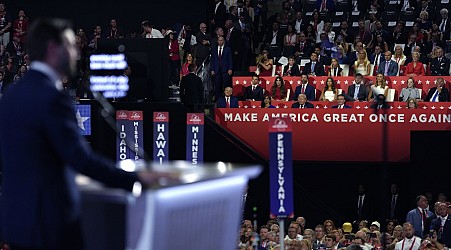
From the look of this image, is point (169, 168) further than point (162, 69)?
No

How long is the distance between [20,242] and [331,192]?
44.3 feet

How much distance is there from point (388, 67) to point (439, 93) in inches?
63.0

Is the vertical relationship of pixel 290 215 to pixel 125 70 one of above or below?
below

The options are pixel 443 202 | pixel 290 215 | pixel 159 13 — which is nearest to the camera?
pixel 290 215

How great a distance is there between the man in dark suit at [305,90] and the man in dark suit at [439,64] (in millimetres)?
2451

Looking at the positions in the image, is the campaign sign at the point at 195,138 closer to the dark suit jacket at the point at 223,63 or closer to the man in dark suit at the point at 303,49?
the dark suit jacket at the point at 223,63

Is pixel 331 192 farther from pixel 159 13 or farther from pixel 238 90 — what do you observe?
pixel 159 13

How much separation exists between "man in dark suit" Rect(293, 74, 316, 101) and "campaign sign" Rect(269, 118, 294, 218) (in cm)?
735

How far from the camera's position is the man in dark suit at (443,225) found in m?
13.7

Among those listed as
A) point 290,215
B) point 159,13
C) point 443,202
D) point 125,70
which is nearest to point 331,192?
A: point 443,202

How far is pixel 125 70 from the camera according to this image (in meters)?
16.3

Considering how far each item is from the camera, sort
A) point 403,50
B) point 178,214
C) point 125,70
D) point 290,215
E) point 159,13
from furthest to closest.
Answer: point 159,13 → point 403,50 → point 125,70 → point 290,215 → point 178,214

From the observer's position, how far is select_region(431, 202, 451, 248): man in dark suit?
1367 cm

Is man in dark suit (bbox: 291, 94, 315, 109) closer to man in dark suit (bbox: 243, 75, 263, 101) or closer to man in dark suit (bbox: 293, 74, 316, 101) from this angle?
man in dark suit (bbox: 293, 74, 316, 101)
